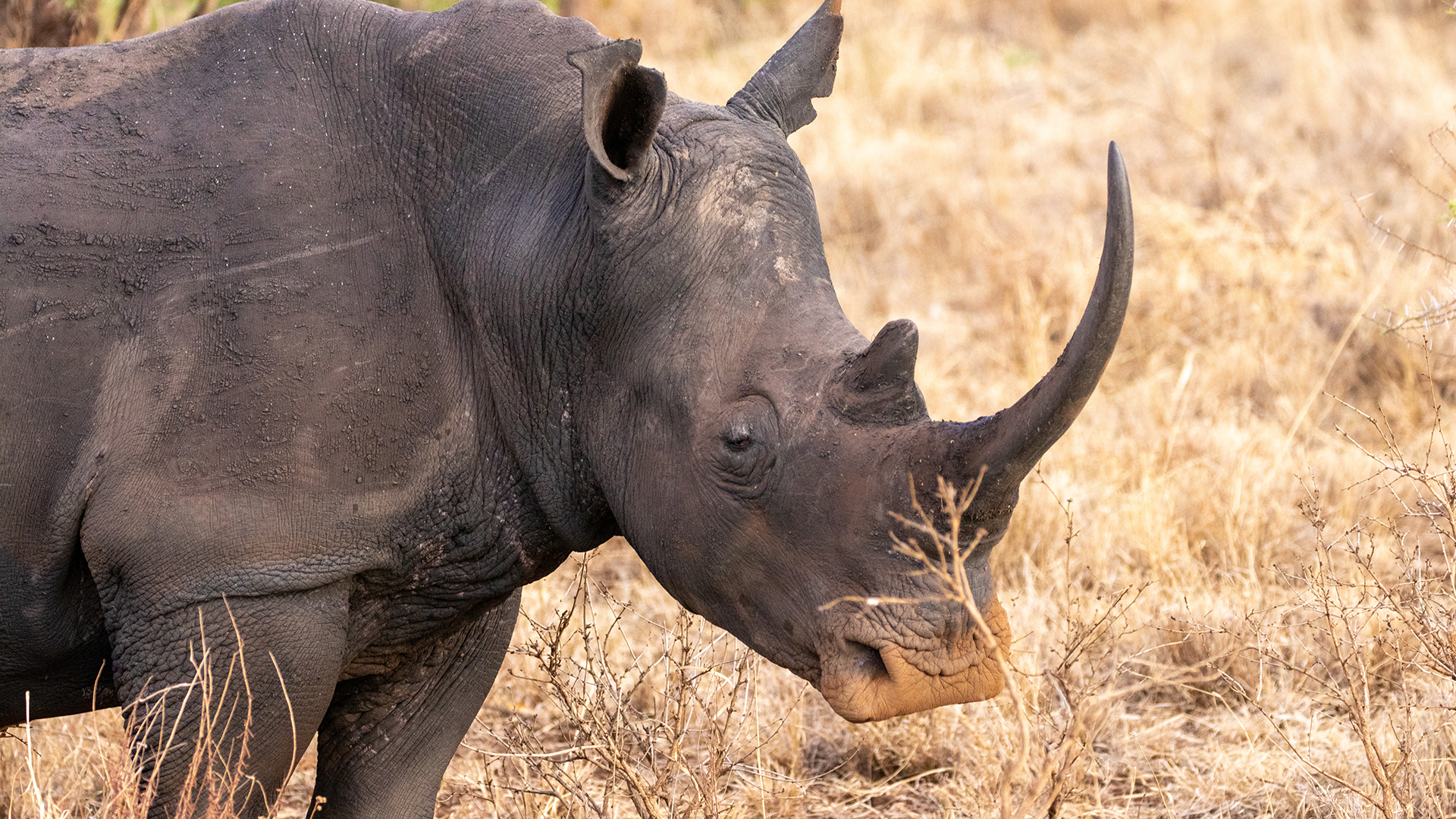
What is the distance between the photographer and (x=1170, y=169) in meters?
10.1

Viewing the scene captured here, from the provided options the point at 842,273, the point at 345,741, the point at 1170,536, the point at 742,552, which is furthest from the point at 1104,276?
the point at 842,273

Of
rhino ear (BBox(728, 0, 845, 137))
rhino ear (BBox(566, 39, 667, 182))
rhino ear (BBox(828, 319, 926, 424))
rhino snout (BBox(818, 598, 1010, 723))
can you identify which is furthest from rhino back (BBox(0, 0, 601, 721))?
rhino snout (BBox(818, 598, 1010, 723))

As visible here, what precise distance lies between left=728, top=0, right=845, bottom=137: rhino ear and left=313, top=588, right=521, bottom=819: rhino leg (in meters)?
1.32

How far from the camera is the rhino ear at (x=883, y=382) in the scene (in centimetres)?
284

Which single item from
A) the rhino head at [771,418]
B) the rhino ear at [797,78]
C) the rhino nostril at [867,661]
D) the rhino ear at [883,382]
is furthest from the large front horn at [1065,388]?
the rhino ear at [797,78]

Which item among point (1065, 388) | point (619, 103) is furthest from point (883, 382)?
Answer: point (619, 103)

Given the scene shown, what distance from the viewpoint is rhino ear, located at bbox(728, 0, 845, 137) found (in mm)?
3504

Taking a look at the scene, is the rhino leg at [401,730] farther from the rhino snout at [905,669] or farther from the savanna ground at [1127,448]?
the rhino snout at [905,669]

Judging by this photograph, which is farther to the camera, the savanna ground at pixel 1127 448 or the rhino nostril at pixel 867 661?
the savanna ground at pixel 1127 448

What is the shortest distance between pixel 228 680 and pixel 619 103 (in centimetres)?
133

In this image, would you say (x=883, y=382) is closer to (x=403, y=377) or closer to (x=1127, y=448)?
(x=403, y=377)

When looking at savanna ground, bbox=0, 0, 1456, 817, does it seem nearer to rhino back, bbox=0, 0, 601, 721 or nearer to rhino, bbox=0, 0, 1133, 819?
rhino, bbox=0, 0, 1133, 819

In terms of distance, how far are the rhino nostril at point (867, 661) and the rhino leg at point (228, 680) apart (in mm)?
1024

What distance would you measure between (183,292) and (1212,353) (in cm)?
572
